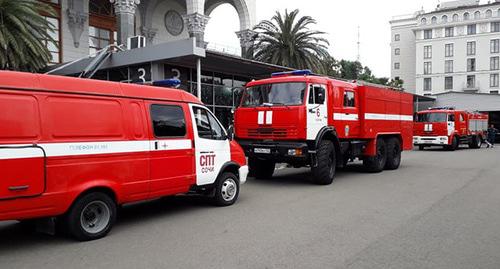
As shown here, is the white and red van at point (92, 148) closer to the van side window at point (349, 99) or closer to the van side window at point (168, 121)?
the van side window at point (168, 121)

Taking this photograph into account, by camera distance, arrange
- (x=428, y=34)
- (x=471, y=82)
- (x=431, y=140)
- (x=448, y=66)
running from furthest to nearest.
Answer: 1. (x=428, y=34)
2. (x=448, y=66)
3. (x=471, y=82)
4. (x=431, y=140)

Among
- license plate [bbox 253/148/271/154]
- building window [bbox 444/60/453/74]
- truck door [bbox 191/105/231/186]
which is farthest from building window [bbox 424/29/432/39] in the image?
truck door [bbox 191/105/231/186]

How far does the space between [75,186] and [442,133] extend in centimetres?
2601

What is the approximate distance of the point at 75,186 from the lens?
6.12 meters

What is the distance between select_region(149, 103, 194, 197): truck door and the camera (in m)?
7.38

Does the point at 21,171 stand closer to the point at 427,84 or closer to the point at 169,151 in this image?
the point at 169,151

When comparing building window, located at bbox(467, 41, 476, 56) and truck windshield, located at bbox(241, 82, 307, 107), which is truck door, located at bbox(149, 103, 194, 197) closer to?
truck windshield, located at bbox(241, 82, 307, 107)

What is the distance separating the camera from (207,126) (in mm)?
8609

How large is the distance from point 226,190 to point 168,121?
2.06 meters

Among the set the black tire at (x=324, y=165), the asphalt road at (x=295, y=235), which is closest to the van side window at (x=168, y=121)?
the asphalt road at (x=295, y=235)

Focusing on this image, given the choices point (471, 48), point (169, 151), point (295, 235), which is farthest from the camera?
point (471, 48)

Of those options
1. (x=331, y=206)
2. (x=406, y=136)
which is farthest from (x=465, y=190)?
(x=406, y=136)

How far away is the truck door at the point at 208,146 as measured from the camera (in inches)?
324

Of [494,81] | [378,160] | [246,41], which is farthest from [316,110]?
[494,81]
